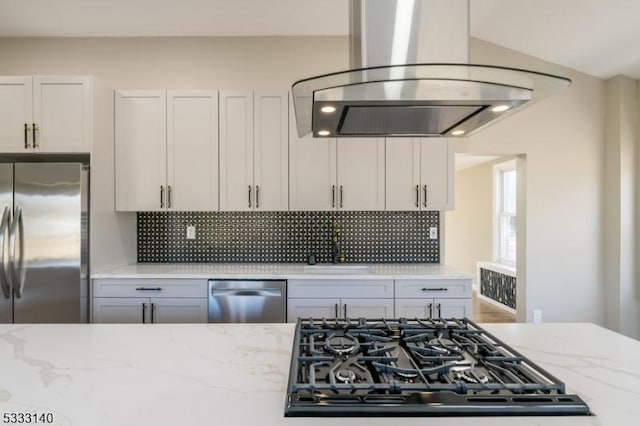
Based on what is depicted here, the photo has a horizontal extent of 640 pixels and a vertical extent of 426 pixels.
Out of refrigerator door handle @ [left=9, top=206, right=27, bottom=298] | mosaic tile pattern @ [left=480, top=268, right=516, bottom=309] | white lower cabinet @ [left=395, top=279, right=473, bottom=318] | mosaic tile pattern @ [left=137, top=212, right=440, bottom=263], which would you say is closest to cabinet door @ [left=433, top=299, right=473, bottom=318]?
white lower cabinet @ [left=395, top=279, right=473, bottom=318]

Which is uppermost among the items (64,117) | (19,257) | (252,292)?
(64,117)

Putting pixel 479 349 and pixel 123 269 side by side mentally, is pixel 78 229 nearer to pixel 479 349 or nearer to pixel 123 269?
pixel 123 269

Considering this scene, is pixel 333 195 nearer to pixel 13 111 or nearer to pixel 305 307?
pixel 305 307

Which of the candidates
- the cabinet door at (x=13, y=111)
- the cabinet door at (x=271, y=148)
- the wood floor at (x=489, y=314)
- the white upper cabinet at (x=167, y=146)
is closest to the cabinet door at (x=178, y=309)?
the white upper cabinet at (x=167, y=146)

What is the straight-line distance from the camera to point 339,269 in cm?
312

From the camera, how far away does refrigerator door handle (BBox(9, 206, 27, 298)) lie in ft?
8.30

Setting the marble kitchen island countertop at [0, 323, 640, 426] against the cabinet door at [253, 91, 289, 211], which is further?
the cabinet door at [253, 91, 289, 211]

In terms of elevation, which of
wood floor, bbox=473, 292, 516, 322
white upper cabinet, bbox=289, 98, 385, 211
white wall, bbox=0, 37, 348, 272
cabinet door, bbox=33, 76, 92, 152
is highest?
white wall, bbox=0, 37, 348, 272

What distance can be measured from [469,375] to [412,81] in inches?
32.1

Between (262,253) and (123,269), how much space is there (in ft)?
3.65

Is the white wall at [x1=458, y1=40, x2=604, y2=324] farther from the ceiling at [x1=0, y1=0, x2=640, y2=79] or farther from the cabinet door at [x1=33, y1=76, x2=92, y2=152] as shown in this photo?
the cabinet door at [x1=33, y1=76, x2=92, y2=152]

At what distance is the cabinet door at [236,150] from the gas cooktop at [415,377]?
191cm

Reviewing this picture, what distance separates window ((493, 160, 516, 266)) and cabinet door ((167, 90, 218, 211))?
4300 mm

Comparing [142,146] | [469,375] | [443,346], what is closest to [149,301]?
[142,146]
